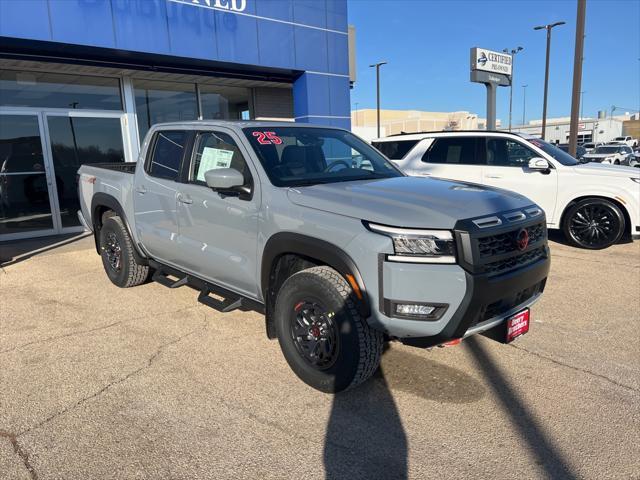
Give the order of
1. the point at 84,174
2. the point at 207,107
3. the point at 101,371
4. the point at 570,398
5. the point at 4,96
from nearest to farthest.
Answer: the point at 570,398, the point at 101,371, the point at 84,174, the point at 4,96, the point at 207,107

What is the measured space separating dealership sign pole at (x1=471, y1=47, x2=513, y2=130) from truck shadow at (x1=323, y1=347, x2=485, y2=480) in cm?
1224

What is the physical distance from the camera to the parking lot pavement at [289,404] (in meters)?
2.62

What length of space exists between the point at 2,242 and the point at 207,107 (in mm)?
5419

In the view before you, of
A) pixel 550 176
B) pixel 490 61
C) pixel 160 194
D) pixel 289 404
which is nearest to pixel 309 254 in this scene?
pixel 289 404

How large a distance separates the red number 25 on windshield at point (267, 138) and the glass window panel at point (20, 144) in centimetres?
744

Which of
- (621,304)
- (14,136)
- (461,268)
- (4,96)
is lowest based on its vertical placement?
(621,304)

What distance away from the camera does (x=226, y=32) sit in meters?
10.1

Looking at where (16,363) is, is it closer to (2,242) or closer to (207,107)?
(2,242)

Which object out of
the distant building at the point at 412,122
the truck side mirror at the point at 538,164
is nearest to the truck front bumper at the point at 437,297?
the truck side mirror at the point at 538,164

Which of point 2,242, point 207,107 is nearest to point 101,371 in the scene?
point 2,242

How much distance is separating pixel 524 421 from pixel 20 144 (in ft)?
32.2

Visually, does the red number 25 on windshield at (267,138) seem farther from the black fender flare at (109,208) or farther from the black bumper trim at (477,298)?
the black fender flare at (109,208)

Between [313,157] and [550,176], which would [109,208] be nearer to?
[313,157]

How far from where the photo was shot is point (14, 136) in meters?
9.20
